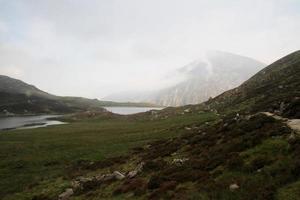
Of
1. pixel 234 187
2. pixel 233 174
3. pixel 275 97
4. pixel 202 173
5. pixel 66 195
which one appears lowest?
pixel 66 195

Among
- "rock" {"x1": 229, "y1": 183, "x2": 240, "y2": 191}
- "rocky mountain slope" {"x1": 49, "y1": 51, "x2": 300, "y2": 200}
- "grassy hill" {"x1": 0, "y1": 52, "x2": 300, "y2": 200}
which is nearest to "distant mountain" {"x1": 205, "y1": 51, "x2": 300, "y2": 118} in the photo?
"grassy hill" {"x1": 0, "y1": 52, "x2": 300, "y2": 200}

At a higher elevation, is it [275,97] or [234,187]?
[275,97]

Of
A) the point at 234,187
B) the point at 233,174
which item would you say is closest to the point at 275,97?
the point at 233,174

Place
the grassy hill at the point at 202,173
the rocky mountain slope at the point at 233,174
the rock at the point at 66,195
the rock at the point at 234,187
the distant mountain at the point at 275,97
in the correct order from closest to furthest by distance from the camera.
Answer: the rocky mountain slope at the point at 233,174
the grassy hill at the point at 202,173
the rock at the point at 234,187
the rock at the point at 66,195
the distant mountain at the point at 275,97

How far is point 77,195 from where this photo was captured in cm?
2648

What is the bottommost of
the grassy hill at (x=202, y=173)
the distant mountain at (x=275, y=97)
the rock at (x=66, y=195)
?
the rock at (x=66, y=195)

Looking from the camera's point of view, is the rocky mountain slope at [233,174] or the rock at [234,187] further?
the rock at [234,187]

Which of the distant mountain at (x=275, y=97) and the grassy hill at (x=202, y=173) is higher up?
the distant mountain at (x=275, y=97)

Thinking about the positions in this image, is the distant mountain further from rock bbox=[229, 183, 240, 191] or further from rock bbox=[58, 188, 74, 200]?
rock bbox=[58, 188, 74, 200]

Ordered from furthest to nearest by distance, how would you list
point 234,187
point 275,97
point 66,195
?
1. point 275,97
2. point 66,195
3. point 234,187

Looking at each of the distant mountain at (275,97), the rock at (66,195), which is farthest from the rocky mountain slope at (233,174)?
the distant mountain at (275,97)

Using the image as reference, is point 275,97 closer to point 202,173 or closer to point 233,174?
point 202,173

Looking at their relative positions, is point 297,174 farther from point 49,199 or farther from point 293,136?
point 49,199

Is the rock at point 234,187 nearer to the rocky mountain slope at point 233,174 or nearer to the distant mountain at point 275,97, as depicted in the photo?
the rocky mountain slope at point 233,174
